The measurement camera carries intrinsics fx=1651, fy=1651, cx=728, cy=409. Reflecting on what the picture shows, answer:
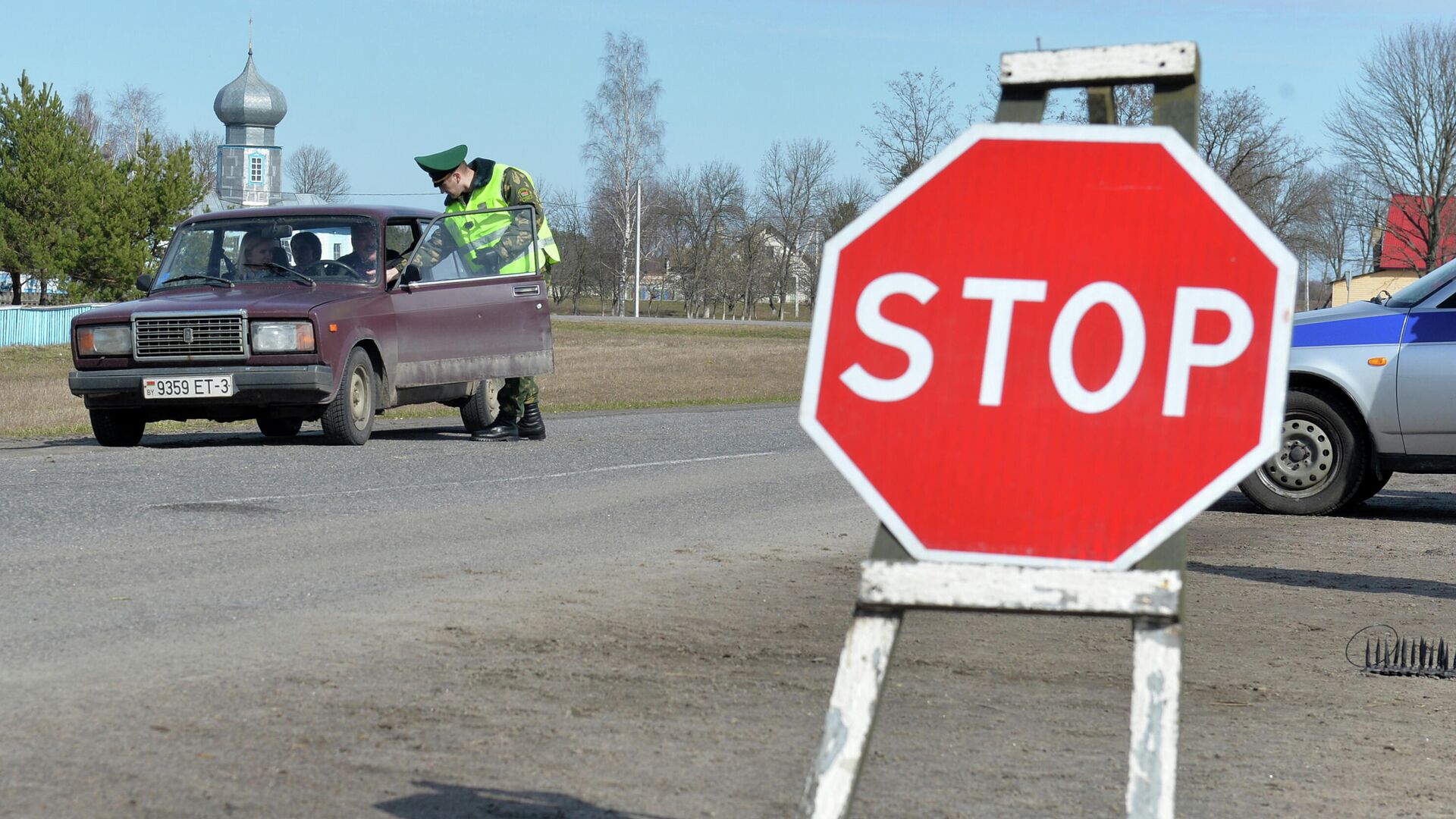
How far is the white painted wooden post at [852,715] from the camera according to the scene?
242cm

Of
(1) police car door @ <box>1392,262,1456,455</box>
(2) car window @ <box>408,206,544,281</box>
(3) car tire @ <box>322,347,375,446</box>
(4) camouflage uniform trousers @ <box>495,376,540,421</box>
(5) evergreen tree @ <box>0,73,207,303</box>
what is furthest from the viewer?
(5) evergreen tree @ <box>0,73,207,303</box>

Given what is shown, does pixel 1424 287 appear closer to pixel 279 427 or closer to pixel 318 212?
pixel 318 212

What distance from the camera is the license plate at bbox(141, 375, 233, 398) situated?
12.3 m

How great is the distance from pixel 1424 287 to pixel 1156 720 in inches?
342

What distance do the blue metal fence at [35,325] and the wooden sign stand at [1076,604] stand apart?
52022 millimetres

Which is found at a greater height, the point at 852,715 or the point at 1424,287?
the point at 1424,287

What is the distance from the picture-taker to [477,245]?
13.8 meters

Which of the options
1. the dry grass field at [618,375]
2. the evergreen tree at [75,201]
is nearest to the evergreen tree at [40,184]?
the evergreen tree at [75,201]

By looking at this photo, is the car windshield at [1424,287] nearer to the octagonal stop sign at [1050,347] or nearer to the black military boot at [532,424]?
the black military boot at [532,424]

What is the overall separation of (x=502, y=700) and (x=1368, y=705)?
105 inches

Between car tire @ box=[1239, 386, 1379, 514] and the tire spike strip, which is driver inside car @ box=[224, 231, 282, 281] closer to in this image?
car tire @ box=[1239, 386, 1379, 514]

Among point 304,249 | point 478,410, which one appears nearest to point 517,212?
point 304,249

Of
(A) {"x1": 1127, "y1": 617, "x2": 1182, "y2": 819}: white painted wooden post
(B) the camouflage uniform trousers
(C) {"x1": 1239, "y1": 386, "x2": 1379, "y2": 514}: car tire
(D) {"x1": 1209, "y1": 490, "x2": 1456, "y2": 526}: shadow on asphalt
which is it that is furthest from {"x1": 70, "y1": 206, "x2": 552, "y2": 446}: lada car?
(A) {"x1": 1127, "y1": 617, "x2": 1182, "y2": 819}: white painted wooden post

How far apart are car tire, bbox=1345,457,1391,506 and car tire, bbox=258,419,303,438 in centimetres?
880
